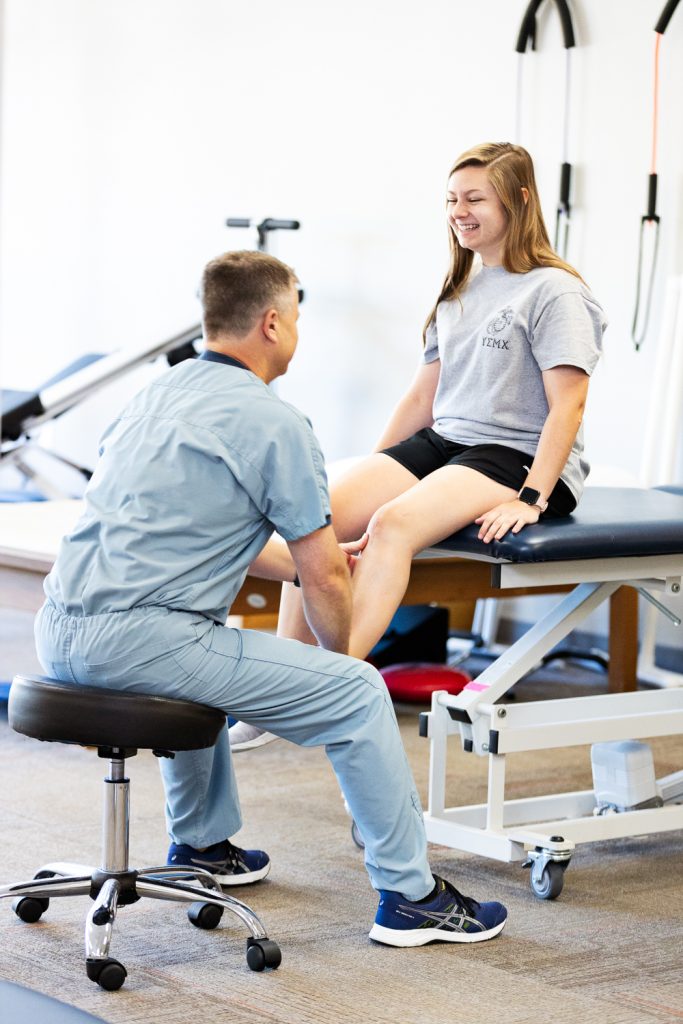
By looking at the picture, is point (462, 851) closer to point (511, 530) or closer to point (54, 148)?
point (511, 530)

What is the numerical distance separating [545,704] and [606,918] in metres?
0.38

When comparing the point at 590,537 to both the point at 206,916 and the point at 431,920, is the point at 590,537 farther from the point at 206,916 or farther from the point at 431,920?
the point at 206,916

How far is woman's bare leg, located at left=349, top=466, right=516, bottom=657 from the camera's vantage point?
233cm

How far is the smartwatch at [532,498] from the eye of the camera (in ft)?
7.75

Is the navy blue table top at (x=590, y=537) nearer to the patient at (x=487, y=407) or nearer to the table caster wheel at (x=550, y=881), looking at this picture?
the patient at (x=487, y=407)

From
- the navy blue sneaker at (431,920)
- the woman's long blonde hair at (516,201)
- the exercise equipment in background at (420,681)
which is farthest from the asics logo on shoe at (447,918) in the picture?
the exercise equipment in background at (420,681)

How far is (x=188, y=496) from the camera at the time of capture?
1.88 meters

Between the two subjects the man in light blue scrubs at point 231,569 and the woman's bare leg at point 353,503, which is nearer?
the man in light blue scrubs at point 231,569

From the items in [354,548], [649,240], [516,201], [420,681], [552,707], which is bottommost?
[420,681]

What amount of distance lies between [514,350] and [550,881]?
0.90m

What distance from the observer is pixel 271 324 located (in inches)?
76.8

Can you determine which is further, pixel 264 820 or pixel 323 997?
pixel 264 820

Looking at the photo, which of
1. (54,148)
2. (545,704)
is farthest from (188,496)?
(54,148)

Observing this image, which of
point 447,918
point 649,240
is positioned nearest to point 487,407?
point 447,918
